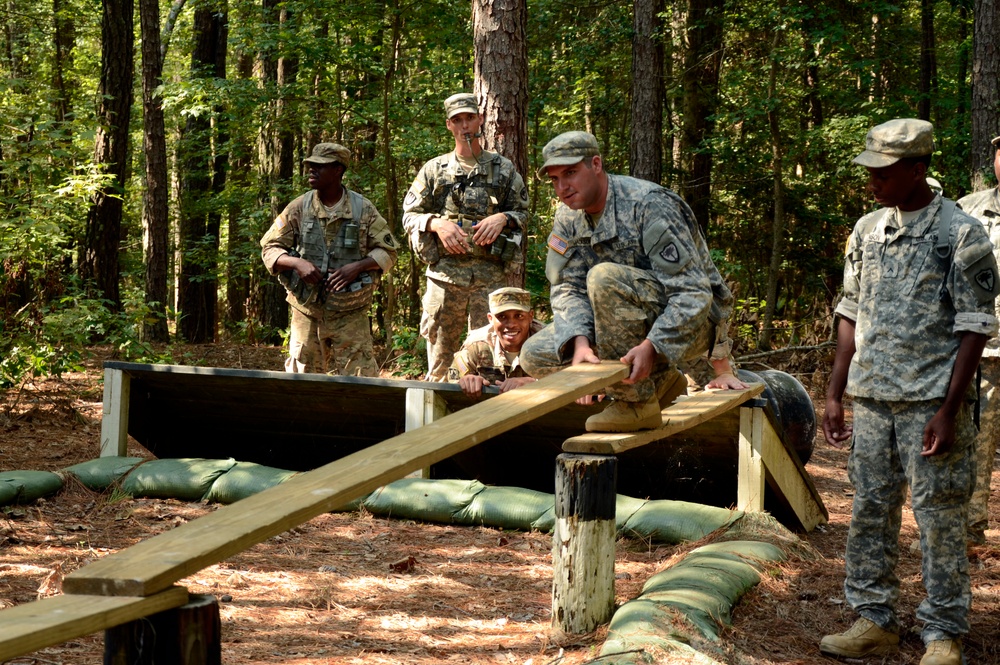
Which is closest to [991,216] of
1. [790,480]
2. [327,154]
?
[790,480]

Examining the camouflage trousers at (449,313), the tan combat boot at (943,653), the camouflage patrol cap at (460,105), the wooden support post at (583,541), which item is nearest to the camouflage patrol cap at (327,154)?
the camouflage patrol cap at (460,105)

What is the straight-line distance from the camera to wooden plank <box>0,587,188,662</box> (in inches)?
68.9

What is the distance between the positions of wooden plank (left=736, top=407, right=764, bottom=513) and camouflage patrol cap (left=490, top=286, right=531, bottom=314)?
1392 millimetres

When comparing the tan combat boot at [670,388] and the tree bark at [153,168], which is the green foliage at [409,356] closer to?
the tree bark at [153,168]

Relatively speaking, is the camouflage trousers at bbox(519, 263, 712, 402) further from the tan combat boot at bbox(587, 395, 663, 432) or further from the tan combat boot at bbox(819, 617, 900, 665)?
the tan combat boot at bbox(819, 617, 900, 665)

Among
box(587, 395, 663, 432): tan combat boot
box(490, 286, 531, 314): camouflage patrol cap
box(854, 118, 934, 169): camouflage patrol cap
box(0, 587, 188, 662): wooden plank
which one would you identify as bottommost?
box(0, 587, 188, 662): wooden plank

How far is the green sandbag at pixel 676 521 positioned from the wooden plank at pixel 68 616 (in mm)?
3650

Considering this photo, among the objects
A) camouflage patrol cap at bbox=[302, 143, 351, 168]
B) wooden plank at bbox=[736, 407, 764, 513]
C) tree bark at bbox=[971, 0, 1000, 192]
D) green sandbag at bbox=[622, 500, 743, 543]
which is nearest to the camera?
green sandbag at bbox=[622, 500, 743, 543]

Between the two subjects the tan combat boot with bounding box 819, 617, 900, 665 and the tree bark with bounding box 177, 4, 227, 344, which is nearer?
the tan combat boot with bounding box 819, 617, 900, 665

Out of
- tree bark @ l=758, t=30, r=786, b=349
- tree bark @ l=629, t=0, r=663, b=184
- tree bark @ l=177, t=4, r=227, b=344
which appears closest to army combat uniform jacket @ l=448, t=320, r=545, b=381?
tree bark @ l=629, t=0, r=663, b=184

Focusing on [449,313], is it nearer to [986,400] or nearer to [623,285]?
[623,285]

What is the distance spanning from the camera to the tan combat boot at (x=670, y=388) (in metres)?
4.18

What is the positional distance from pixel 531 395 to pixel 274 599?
189 cm

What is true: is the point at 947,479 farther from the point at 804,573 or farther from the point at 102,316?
the point at 102,316
